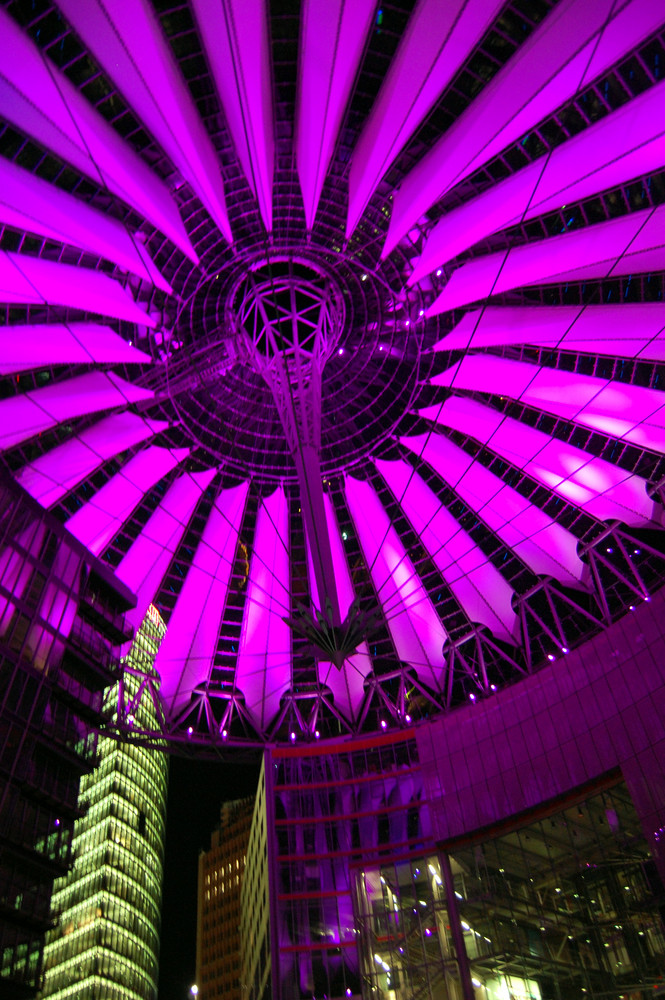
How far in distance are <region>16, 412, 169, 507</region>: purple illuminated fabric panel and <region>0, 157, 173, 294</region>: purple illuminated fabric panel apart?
6.75 m

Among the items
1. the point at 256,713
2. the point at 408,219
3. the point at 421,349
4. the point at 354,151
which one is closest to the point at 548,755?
the point at 256,713

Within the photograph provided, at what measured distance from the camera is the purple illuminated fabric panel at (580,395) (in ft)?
94.3

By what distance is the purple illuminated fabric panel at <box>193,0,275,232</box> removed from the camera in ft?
63.0

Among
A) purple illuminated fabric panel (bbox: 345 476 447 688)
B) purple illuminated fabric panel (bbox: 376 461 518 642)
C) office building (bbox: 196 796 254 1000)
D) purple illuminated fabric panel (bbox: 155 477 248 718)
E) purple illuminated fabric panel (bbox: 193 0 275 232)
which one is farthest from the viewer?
office building (bbox: 196 796 254 1000)

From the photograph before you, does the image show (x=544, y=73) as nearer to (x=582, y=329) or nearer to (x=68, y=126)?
(x=582, y=329)

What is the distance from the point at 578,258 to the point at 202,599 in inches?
812

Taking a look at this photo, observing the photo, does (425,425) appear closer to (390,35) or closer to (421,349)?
(421,349)

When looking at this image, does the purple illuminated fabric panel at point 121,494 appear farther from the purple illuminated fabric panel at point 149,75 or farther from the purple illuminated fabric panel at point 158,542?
the purple illuminated fabric panel at point 149,75

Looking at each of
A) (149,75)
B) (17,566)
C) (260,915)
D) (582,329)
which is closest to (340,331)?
(582,329)

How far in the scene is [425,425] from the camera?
113ft

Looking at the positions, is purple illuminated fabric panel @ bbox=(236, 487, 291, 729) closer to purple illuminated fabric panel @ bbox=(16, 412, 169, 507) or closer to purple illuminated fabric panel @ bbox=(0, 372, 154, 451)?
purple illuminated fabric panel @ bbox=(16, 412, 169, 507)

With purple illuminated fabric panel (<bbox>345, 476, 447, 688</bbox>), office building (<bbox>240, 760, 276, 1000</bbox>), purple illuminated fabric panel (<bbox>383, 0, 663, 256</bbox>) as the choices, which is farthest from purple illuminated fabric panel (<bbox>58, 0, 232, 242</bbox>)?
office building (<bbox>240, 760, 276, 1000</bbox>)

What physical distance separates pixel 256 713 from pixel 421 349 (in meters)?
19.4

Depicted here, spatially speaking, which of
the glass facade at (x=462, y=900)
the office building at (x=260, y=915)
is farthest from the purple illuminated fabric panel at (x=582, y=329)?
the office building at (x=260, y=915)
